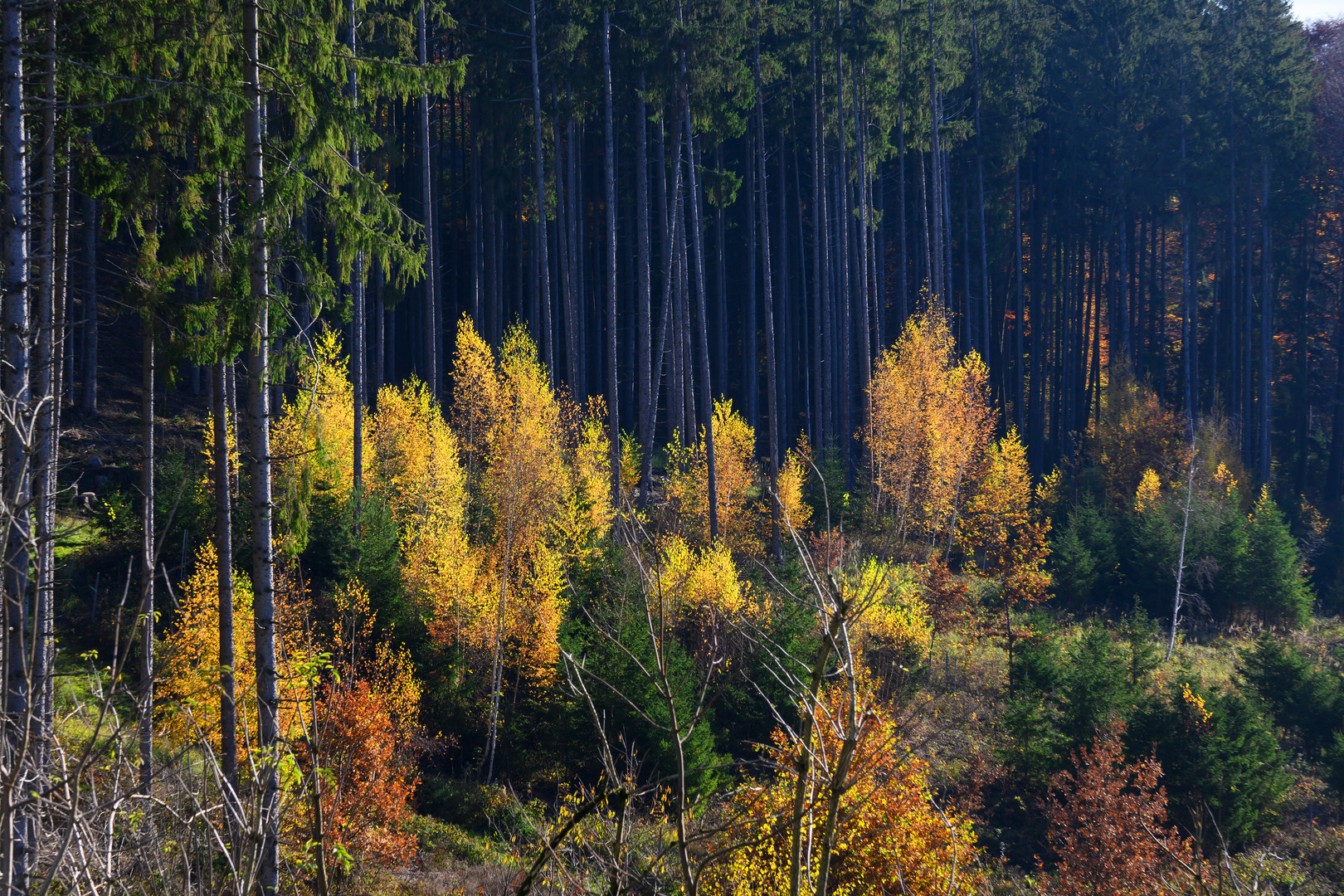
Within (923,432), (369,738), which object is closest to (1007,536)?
(923,432)

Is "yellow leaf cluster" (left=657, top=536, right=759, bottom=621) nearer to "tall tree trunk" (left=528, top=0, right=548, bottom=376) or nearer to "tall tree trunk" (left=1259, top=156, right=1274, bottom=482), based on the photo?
"tall tree trunk" (left=528, top=0, right=548, bottom=376)

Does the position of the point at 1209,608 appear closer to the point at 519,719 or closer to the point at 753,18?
the point at 519,719

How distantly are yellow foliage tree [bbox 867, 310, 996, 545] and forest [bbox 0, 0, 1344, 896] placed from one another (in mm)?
223

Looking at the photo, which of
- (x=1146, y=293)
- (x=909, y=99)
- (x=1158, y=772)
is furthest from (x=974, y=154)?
(x=1158, y=772)

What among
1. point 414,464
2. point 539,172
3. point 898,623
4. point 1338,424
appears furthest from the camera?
point 1338,424

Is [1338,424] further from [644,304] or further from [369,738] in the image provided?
[369,738]

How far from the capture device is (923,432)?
30.7 metres

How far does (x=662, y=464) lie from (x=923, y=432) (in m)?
11.5

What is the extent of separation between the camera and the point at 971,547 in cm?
3070

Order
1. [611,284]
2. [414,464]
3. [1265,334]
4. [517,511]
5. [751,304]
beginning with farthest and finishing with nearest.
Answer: [1265,334], [751,304], [611,284], [414,464], [517,511]

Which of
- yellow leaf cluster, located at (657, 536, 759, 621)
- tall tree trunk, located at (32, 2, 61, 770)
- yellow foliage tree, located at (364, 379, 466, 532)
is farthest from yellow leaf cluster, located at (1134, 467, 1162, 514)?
tall tree trunk, located at (32, 2, 61, 770)

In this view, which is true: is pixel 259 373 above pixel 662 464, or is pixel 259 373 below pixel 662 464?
above

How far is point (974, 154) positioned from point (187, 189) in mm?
42405

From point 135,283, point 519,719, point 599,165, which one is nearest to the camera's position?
point 135,283
